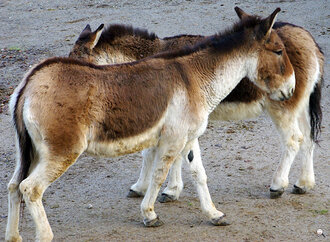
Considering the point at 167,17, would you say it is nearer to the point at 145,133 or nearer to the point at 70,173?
the point at 70,173

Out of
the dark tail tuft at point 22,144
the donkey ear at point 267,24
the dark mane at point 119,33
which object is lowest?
the dark tail tuft at point 22,144

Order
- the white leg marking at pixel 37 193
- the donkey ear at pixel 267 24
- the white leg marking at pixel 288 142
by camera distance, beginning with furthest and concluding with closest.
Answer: the white leg marking at pixel 288 142, the donkey ear at pixel 267 24, the white leg marking at pixel 37 193

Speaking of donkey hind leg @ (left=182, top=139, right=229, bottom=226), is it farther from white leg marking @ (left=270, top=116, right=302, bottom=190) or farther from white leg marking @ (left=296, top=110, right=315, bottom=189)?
white leg marking @ (left=296, top=110, right=315, bottom=189)

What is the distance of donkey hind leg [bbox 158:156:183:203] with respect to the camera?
20.2 ft

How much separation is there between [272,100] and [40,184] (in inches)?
110

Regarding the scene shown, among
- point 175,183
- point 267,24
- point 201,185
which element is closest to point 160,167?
point 201,185

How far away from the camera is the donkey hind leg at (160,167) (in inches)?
203

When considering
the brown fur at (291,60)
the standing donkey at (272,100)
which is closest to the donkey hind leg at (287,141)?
the standing donkey at (272,100)

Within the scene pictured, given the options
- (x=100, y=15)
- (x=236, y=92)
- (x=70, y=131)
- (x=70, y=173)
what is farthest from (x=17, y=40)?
(x=70, y=131)

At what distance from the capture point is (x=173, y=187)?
615 centimetres

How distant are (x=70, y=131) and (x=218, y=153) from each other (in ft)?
10.6

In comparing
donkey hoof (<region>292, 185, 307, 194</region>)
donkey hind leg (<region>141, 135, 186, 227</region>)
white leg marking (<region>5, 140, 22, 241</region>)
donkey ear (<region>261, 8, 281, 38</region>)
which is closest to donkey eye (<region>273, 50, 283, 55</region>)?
donkey ear (<region>261, 8, 281, 38</region>)

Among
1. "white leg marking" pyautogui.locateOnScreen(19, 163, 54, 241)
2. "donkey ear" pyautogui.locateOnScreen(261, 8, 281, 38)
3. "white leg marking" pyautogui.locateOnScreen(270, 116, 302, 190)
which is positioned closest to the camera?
"white leg marking" pyautogui.locateOnScreen(19, 163, 54, 241)

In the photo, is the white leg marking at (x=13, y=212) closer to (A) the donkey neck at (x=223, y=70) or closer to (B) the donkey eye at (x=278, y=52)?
(A) the donkey neck at (x=223, y=70)
